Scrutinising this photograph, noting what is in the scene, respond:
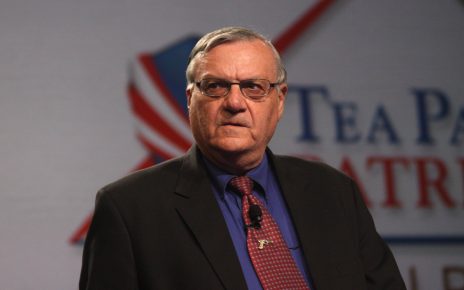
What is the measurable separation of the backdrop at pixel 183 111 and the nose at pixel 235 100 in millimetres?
1448

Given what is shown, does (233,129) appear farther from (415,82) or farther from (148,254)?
(415,82)

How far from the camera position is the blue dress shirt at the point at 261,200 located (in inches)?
65.1

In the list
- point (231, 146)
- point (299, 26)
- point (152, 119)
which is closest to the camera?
point (231, 146)

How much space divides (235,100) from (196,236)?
31cm

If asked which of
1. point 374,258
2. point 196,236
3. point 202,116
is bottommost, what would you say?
point 374,258

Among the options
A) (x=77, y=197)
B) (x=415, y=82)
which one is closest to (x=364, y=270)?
(x=77, y=197)

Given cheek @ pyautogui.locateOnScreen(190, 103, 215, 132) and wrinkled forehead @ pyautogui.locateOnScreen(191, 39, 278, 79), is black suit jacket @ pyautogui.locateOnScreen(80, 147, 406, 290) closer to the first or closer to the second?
cheek @ pyautogui.locateOnScreen(190, 103, 215, 132)

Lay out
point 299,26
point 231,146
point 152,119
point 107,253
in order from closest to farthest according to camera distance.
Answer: point 107,253, point 231,146, point 152,119, point 299,26

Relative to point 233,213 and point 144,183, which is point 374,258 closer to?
point 233,213

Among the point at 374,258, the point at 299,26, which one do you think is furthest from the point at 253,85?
the point at 299,26

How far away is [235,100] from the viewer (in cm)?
169

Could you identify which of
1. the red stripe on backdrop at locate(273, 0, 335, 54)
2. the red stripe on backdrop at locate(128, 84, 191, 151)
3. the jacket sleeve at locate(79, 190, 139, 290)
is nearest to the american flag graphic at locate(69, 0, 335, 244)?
the red stripe on backdrop at locate(128, 84, 191, 151)

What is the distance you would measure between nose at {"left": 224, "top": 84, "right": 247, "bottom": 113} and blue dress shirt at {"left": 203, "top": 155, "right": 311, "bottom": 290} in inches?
6.6

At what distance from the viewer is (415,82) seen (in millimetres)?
3662
